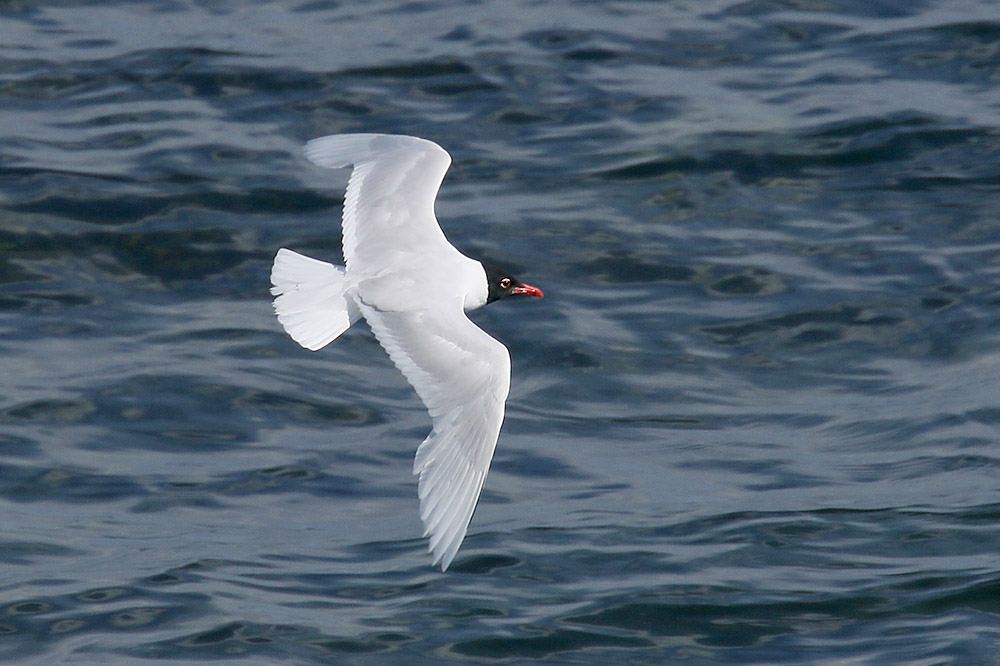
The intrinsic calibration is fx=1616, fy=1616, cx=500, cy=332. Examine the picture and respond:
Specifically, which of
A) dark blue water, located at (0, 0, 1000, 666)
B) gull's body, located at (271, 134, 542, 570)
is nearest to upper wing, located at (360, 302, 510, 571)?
gull's body, located at (271, 134, 542, 570)

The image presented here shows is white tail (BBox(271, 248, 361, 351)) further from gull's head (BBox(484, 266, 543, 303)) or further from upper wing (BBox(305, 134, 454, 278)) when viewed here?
gull's head (BBox(484, 266, 543, 303))

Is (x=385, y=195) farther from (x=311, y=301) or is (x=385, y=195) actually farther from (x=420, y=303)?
(x=420, y=303)

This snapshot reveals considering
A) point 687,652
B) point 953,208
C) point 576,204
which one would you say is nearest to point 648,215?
point 576,204

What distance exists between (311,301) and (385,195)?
37.1 inches

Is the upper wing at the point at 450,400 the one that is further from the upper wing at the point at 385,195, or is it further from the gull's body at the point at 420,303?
the upper wing at the point at 385,195

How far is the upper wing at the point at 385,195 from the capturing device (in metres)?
6.91

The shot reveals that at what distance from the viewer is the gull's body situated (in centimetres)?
575

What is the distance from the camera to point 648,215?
9820 millimetres

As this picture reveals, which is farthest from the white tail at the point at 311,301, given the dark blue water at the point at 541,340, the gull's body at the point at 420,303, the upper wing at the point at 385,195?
the dark blue water at the point at 541,340

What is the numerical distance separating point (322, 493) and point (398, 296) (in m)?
1.35

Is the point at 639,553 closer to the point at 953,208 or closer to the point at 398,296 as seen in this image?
the point at 398,296

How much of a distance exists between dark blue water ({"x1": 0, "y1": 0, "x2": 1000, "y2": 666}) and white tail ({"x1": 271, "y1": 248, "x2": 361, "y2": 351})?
1.04 metres

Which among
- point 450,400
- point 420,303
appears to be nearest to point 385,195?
point 420,303

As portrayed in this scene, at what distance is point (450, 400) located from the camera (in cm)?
591
